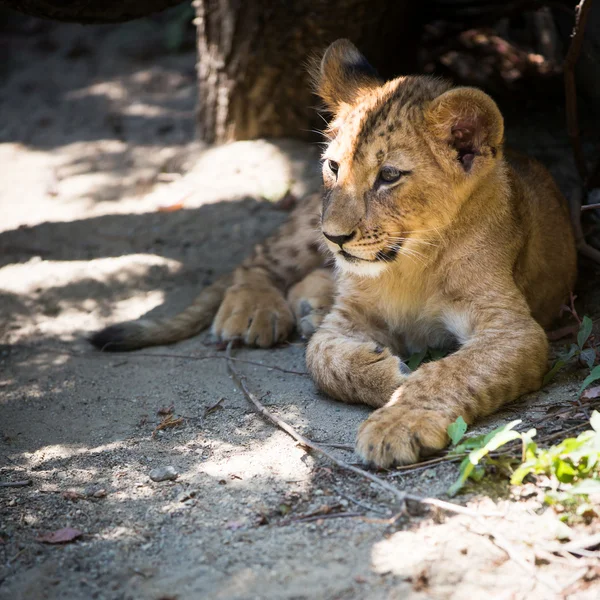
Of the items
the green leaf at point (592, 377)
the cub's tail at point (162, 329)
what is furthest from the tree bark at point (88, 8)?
the green leaf at point (592, 377)

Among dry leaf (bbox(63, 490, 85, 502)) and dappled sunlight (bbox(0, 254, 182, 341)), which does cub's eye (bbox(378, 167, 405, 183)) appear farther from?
dappled sunlight (bbox(0, 254, 182, 341))

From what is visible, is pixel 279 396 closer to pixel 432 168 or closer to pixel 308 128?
pixel 432 168

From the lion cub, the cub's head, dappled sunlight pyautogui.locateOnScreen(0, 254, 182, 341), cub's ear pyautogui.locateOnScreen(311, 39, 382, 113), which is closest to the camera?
the lion cub

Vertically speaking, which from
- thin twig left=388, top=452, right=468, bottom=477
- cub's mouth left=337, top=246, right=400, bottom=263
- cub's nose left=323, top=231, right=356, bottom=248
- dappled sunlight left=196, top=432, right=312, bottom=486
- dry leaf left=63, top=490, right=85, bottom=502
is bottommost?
dry leaf left=63, top=490, right=85, bottom=502

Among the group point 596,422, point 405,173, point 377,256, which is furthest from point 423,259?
point 596,422

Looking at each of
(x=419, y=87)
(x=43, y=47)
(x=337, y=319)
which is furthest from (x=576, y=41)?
(x=43, y=47)

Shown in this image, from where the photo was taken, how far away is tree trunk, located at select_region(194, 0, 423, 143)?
17.4ft

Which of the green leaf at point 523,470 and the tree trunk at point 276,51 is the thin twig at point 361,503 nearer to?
the green leaf at point 523,470

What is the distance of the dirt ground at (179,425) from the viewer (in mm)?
2205

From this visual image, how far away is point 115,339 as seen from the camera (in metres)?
4.27

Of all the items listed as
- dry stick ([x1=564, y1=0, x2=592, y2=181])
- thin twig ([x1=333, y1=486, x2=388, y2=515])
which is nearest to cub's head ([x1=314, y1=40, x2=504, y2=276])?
thin twig ([x1=333, y1=486, x2=388, y2=515])

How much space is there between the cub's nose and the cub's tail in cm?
148

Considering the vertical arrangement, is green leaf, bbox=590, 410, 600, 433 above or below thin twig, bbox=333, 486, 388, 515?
above

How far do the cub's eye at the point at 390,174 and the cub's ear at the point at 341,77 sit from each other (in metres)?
0.65
